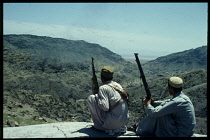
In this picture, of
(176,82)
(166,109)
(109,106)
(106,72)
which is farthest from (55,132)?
(176,82)

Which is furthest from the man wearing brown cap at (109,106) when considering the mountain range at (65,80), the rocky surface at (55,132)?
the mountain range at (65,80)

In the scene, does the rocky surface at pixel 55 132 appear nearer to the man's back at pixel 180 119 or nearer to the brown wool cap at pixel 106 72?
the man's back at pixel 180 119

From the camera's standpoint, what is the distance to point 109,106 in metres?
4.62

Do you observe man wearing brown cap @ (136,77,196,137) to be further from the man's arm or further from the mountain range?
the mountain range

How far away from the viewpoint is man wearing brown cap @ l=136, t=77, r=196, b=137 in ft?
13.9

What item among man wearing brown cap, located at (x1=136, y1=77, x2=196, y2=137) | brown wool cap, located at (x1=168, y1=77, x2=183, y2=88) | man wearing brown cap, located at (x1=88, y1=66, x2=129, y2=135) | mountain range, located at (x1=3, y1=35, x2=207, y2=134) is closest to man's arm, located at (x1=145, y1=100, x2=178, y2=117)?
man wearing brown cap, located at (x1=136, y1=77, x2=196, y2=137)

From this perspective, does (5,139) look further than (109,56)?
No

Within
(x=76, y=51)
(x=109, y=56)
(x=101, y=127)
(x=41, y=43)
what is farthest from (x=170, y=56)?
(x=101, y=127)

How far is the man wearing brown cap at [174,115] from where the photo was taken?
4234 millimetres

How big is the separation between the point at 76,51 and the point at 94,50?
27.5 feet

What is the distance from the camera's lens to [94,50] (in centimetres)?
8481

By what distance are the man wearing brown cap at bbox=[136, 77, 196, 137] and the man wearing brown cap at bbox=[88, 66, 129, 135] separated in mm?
436

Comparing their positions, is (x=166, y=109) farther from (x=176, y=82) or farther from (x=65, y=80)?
(x=65, y=80)

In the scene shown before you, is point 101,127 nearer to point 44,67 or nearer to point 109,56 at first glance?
point 44,67
